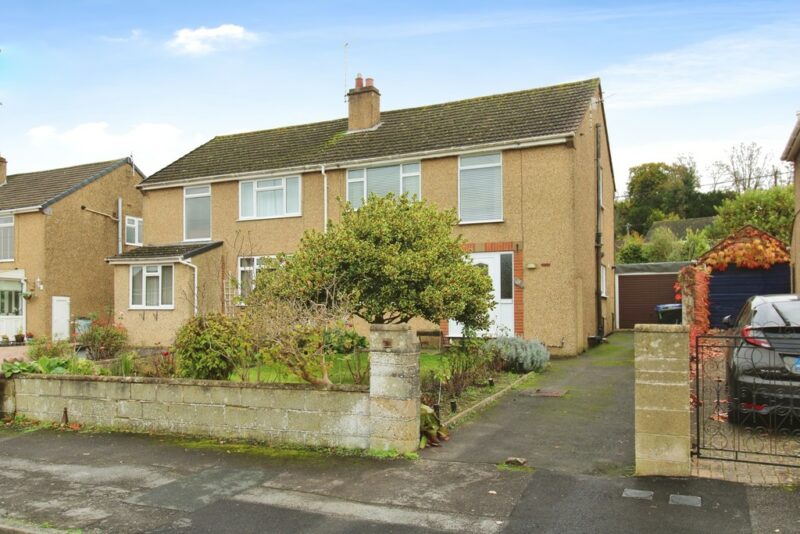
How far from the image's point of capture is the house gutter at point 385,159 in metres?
16.2

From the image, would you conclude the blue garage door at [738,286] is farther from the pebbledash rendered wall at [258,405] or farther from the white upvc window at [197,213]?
the white upvc window at [197,213]

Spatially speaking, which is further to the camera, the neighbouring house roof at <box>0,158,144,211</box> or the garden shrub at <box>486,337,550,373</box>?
the neighbouring house roof at <box>0,158,144,211</box>

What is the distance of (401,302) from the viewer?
35.5ft

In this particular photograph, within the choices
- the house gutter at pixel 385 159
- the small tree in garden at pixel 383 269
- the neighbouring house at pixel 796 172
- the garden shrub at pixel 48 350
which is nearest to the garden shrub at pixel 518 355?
the small tree in garden at pixel 383 269

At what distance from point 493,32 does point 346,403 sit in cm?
642

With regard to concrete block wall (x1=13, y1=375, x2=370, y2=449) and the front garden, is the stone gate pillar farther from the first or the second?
the front garden

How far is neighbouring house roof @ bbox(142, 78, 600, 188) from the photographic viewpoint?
1714cm

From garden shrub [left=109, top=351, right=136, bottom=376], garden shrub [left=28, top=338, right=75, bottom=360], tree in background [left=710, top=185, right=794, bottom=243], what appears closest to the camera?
garden shrub [left=109, top=351, right=136, bottom=376]

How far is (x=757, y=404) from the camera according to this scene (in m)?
6.63

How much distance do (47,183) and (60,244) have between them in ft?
12.2

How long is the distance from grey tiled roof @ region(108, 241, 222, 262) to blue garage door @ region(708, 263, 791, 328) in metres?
14.9

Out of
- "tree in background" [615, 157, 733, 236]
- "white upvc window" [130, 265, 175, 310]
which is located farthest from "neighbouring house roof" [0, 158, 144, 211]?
"tree in background" [615, 157, 733, 236]

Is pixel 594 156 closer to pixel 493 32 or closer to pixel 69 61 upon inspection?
pixel 493 32

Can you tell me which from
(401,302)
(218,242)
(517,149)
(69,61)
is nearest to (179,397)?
(401,302)
